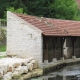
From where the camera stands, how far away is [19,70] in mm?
18594

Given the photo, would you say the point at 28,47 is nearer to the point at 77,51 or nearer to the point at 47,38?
the point at 47,38

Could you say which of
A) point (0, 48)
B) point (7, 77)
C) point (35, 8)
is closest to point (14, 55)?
point (7, 77)

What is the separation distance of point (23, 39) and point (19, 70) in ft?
16.4

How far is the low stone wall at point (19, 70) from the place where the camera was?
1748 cm

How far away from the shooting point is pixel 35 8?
47375 millimetres

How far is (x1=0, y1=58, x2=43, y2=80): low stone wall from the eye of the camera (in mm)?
17475

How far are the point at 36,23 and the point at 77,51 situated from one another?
24.6ft

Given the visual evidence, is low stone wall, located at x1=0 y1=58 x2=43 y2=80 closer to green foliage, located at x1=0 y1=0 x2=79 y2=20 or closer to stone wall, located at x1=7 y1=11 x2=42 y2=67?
stone wall, located at x1=7 y1=11 x2=42 y2=67

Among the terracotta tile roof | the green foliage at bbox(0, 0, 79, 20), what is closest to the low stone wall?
the terracotta tile roof

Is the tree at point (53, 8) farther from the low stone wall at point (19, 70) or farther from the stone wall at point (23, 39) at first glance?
the low stone wall at point (19, 70)

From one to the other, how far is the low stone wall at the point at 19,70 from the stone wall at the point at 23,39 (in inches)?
42.6

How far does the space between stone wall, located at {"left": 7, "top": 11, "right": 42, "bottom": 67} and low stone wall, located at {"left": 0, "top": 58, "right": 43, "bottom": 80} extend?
1.08 meters

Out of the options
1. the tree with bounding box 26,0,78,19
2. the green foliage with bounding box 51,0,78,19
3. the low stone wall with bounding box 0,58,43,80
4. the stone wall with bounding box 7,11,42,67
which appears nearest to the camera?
the low stone wall with bounding box 0,58,43,80

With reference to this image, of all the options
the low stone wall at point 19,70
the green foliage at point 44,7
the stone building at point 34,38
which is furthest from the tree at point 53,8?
the low stone wall at point 19,70
